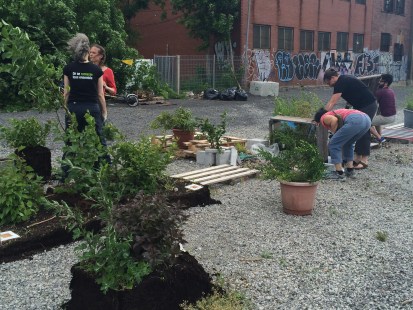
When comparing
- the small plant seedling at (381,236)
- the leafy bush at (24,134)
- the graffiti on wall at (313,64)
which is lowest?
the small plant seedling at (381,236)

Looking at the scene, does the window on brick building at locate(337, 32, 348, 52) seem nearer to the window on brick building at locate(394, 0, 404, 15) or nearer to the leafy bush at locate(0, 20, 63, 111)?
the window on brick building at locate(394, 0, 404, 15)

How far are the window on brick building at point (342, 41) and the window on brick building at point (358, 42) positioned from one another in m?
1.03

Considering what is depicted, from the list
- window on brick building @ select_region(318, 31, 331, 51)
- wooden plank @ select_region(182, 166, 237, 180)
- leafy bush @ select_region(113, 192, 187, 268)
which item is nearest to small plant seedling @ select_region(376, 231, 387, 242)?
wooden plank @ select_region(182, 166, 237, 180)

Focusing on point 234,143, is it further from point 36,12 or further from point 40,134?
point 36,12

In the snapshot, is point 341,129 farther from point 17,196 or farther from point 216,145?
point 17,196

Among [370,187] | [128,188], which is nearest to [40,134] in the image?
[128,188]

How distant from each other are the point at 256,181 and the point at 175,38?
21.1m

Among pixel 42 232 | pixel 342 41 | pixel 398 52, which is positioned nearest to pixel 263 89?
pixel 342 41

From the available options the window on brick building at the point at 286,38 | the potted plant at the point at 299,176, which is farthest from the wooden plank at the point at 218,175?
the window on brick building at the point at 286,38

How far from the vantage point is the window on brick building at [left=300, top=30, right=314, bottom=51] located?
3048 centimetres

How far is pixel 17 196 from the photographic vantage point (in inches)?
204

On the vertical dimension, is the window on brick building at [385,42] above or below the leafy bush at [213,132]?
above

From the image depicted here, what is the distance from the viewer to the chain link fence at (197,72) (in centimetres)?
2264

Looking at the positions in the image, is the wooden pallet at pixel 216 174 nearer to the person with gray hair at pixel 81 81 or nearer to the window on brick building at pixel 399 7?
the person with gray hair at pixel 81 81
